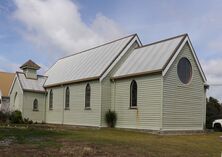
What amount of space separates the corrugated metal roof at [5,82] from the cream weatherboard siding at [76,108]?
21828mm

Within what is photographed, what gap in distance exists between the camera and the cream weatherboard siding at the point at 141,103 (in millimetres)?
28812

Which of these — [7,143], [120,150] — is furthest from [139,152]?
[7,143]

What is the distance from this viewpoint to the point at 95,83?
34.5 m

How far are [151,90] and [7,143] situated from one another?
1481cm

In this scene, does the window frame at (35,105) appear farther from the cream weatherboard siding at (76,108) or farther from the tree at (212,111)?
the tree at (212,111)

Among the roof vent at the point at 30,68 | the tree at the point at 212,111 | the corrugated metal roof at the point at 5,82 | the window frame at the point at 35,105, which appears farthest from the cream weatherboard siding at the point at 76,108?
the corrugated metal roof at the point at 5,82

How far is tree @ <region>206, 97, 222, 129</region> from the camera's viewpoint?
41.9m

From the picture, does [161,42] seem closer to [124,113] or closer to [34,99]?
[124,113]

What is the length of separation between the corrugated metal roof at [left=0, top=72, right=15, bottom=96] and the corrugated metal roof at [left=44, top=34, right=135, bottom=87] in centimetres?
1850

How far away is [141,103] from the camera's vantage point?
99.2 ft

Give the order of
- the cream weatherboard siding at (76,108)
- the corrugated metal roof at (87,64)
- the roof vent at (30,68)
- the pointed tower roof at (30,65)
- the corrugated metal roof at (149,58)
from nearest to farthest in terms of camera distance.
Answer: the corrugated metal roof at (149,58) → the cream weatherboard siding at (76,108) → the corrugated metal roof at (87,64) → the roof vent at (30,68) → the pointed tower roof at (30,65)

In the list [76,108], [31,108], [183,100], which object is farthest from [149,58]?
[31,108]

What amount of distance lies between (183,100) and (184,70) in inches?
98.0

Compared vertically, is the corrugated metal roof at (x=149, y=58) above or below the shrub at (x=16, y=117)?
above
